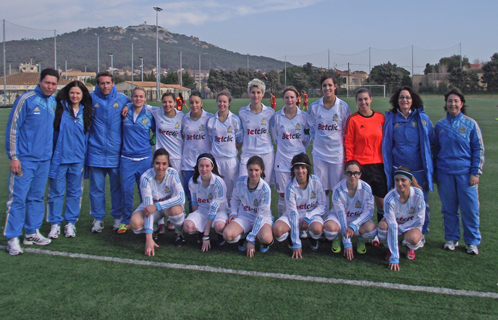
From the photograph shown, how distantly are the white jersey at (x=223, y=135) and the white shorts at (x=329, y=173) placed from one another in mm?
1085

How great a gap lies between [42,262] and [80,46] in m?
213

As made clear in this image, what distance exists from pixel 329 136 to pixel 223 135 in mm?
1310

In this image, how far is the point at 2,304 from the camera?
3.16 m

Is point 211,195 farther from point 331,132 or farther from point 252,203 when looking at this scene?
point 331,132

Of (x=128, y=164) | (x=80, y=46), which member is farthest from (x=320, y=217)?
(x=80, y=46)

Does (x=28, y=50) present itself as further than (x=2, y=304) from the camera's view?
Yes

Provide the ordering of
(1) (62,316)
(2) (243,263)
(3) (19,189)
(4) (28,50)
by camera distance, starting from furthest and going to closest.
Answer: (4) (28,50) < (3) (19,189) < (2) (243,263) < (1) (62,316)

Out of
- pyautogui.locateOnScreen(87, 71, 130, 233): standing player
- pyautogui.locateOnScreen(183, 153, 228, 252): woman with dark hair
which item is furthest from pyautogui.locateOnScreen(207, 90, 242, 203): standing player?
pyautogui.locateOnScreen(87, 71, 130, 233): standing player

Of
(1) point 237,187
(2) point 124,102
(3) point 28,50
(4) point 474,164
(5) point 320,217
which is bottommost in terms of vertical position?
(5) point 320,217

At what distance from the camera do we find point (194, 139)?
5070mm

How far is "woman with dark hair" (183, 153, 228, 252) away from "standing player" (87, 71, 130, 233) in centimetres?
112

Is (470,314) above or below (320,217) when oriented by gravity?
below

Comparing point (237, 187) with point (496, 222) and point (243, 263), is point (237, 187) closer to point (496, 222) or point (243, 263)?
point (243, 263)

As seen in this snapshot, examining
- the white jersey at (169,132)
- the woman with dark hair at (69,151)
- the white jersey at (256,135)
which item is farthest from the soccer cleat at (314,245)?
the woman with dark hair at (69,151)
